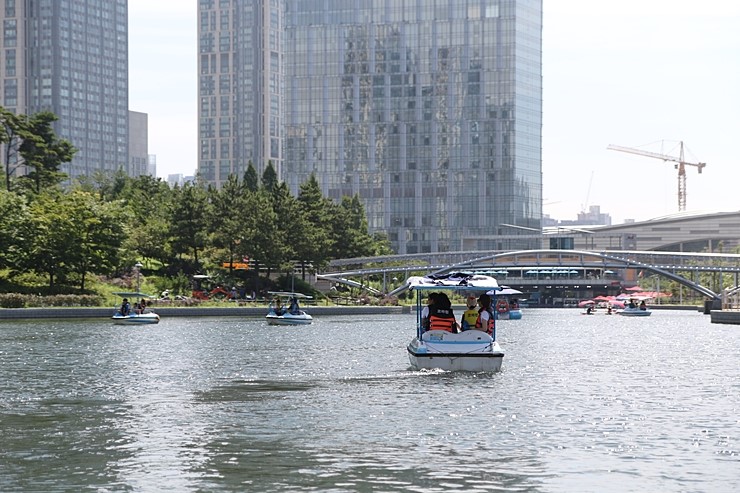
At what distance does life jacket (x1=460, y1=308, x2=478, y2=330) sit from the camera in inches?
2028

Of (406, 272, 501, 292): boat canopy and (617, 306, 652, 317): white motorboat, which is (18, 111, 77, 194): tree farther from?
(406, 272, 501, 292): boat canopy

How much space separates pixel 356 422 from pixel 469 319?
53.9ft

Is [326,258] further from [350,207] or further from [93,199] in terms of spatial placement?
[350,207]

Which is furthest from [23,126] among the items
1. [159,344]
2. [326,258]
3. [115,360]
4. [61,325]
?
[115,360]

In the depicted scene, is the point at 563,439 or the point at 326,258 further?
the point at 326,258

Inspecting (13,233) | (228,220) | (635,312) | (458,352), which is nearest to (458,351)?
(458,352)

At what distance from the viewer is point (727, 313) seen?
12331 cm

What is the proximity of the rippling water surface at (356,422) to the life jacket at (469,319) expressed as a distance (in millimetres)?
2842

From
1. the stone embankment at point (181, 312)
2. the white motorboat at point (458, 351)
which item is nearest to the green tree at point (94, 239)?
the stone embankment at point (181, 312)

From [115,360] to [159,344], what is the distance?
13.6 m

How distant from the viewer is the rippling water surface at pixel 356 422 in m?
27.5

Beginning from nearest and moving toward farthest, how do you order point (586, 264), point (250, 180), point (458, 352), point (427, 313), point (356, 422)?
point (356, 422) < point (458, 352) < point (427, 313) < point (586, 264) < point (250, 180)

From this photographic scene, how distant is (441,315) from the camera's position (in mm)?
50656

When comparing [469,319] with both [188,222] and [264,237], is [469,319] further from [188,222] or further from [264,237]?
[188,222]
